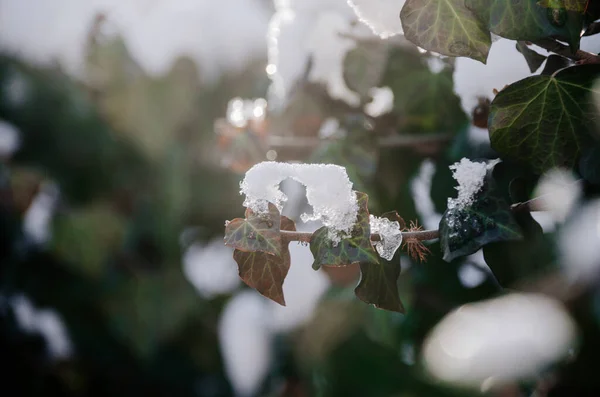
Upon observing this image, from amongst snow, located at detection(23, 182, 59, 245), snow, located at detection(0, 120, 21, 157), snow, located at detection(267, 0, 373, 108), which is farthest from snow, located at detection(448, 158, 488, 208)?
snow, located at detection(0, 120, 21, 157)

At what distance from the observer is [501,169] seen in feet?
A: 1.21

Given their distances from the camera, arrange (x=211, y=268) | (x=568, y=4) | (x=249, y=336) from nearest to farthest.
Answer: (x=568, y=4) → (x=249, y=336) → (x=211, y=268)

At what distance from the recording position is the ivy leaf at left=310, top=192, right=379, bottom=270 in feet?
1.06

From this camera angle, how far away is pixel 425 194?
0.70 m

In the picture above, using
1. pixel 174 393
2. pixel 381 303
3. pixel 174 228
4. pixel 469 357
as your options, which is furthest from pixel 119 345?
pixel 381 303

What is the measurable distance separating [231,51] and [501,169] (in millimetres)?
2011

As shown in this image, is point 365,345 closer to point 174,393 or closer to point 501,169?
point 501,169

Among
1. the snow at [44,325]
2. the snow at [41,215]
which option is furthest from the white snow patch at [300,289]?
the snow at [44,325]

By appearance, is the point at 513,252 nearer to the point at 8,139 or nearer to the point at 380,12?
the point at 380,12

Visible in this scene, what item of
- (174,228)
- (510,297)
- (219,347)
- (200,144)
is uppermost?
(510,297)

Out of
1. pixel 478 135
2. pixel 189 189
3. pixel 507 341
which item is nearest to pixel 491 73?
pixel 478 135

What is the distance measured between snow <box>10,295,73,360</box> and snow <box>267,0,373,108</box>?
1717 mm

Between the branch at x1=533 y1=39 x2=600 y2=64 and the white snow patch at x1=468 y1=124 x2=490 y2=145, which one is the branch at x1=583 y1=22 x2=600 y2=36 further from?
the white snow patch at x1=468 y1=124 x2=490 y2=145

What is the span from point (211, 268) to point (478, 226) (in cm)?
136
